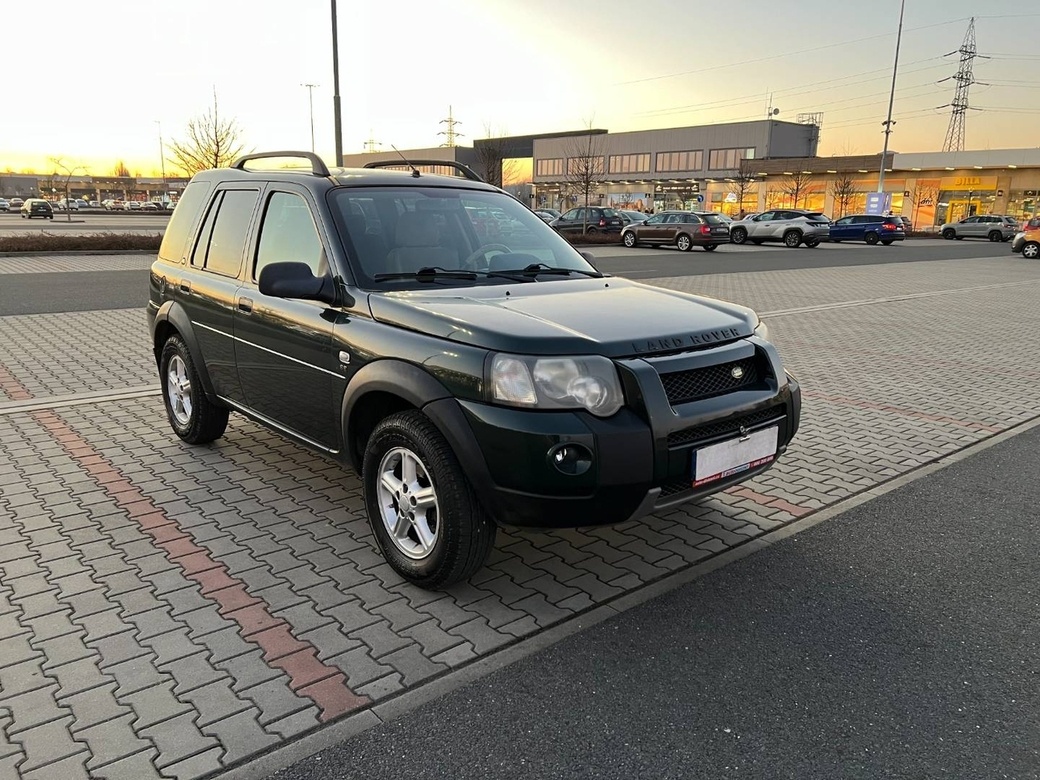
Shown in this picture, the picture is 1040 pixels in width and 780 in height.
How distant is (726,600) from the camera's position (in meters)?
3.47

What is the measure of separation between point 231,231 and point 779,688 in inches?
156

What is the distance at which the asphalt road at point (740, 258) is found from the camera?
21.7 metres

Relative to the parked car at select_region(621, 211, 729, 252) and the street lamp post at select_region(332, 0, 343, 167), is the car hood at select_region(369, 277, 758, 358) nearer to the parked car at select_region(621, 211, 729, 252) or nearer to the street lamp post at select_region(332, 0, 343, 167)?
the street lamp post at select_region(332, 0, 343, 167)

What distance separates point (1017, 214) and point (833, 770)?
6247 cm

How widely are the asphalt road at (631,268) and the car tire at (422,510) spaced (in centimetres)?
224

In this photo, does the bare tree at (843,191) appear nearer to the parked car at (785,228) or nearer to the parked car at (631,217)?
the parked car at (785,228)

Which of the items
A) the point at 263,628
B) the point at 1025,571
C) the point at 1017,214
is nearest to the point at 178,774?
the point at 263,628

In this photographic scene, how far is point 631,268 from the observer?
21.8 meters

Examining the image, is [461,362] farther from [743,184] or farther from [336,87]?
[743,184]

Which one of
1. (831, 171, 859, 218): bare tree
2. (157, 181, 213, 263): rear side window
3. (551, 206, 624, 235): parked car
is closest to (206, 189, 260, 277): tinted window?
(157, 181, 213, 263): rear side window

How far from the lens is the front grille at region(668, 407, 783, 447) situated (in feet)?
10.3

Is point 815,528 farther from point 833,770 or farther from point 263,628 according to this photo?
point 263,628

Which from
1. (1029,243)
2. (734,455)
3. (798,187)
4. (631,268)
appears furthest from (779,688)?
(798,187)

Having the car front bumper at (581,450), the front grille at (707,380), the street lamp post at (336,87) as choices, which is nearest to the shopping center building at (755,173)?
the street lamp post at (336,87)
